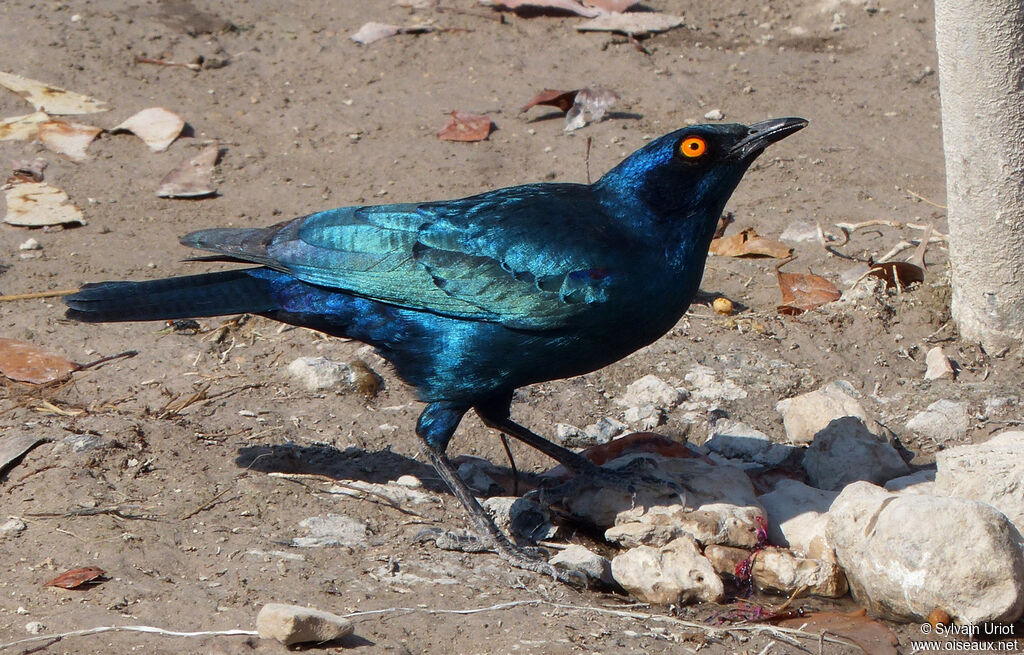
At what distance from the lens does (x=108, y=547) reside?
3.78 meters

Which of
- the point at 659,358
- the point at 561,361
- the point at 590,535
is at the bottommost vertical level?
the point at 590,535

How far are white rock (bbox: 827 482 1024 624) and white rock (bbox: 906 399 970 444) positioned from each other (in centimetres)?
120

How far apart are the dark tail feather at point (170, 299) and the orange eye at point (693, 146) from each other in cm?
162

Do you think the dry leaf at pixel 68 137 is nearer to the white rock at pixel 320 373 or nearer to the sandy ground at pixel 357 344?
the sandy ground at pixel 357 344

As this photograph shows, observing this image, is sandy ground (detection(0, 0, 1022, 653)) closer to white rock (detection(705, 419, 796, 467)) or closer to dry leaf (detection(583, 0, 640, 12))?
white rock (detection(705, 419, 796, 467))

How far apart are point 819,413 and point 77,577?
289 centimetres

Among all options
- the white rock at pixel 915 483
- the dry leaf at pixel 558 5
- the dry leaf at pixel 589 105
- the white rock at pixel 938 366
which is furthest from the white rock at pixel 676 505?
the dry leaf at pixel 558 5

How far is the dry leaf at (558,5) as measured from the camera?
8.93 meters

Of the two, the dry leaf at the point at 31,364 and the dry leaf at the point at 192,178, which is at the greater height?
the dry leaf at the point at 192,178

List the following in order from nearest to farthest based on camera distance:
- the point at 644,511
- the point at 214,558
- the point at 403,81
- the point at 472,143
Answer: the point at 214,558 → the point at 644,511 → the point at 472,143 → the point at 403,81

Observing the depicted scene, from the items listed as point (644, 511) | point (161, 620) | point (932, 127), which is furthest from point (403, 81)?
point (161, 620)

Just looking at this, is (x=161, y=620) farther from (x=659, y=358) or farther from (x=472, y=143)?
(x=472, y=143)

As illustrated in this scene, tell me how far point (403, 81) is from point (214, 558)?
5094 millimetres

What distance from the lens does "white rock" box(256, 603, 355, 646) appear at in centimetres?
314
